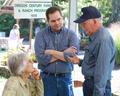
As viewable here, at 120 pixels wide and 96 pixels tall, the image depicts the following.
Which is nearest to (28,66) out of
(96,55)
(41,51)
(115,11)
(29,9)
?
(96,55)

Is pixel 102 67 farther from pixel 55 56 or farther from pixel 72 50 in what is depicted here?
pixel 55 56

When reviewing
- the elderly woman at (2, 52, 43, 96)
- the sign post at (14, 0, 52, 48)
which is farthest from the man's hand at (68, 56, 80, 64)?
the sign post at (14, 0, 52, 48)

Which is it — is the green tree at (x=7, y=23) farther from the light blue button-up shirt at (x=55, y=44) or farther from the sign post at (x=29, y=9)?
the light blue button-up shirt at (x=55, y=44)

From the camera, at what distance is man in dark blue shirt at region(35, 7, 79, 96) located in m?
5.14

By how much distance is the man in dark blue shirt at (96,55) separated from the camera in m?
4.28

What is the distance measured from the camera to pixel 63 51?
17.0 ft

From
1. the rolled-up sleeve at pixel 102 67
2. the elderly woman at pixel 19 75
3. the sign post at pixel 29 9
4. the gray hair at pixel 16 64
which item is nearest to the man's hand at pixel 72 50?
the rolled-up sleeve at pixel 102 67

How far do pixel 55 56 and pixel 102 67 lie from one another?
0.96 meters

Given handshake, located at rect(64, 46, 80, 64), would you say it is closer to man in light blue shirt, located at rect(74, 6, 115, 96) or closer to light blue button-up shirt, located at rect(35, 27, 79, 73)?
light blue button-up shirt, located at rect(35, 27, 79, 73)

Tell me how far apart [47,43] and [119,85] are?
3.38 meters

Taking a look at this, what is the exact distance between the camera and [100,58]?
4270 mm

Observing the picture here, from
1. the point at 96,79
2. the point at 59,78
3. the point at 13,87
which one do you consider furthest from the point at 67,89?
the point at 13,87

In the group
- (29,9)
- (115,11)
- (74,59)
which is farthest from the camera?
(115,11)

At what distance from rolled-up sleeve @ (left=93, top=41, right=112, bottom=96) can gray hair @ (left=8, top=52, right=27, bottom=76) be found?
0.74 metres
